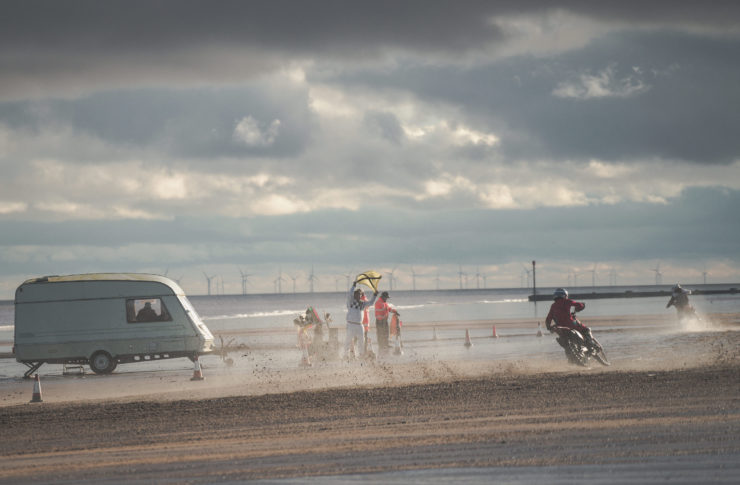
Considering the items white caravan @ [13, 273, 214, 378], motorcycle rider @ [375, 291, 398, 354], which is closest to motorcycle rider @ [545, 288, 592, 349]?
motorcycle rider @ [375, 291, 398, 354]

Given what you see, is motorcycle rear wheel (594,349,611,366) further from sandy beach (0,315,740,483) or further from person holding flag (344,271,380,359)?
person holding flag (344,271,380,359)

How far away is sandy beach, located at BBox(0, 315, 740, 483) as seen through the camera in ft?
30.7

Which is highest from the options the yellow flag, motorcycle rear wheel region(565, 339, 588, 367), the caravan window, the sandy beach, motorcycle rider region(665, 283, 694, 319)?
the yellow flag

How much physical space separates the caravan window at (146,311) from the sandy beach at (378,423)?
408cm

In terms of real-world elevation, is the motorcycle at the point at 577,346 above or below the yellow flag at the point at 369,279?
below

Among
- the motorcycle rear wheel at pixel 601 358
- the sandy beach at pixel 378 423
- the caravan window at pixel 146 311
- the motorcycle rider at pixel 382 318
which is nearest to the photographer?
the sandy beach at pixel 378 423

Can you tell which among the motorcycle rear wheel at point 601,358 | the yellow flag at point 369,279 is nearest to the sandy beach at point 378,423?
the motorcycle rear wheel at point 601,358

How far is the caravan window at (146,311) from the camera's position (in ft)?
83.1

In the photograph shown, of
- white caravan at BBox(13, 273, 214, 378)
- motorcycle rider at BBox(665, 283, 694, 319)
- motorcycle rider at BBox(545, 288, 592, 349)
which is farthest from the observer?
motorcycle rider at BBox(665, 283, 694, 319)

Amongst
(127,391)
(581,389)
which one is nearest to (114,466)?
(581,389)

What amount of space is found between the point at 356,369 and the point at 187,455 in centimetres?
1135

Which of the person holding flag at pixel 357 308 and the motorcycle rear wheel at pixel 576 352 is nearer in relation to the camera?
the motorcycle rear wheel at pixel 576 352

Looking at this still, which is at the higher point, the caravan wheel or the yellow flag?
the yellow flag

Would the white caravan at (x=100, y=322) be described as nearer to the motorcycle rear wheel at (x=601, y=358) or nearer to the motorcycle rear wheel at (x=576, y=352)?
the motorcycle rear wheel at (x=576, y=352)
